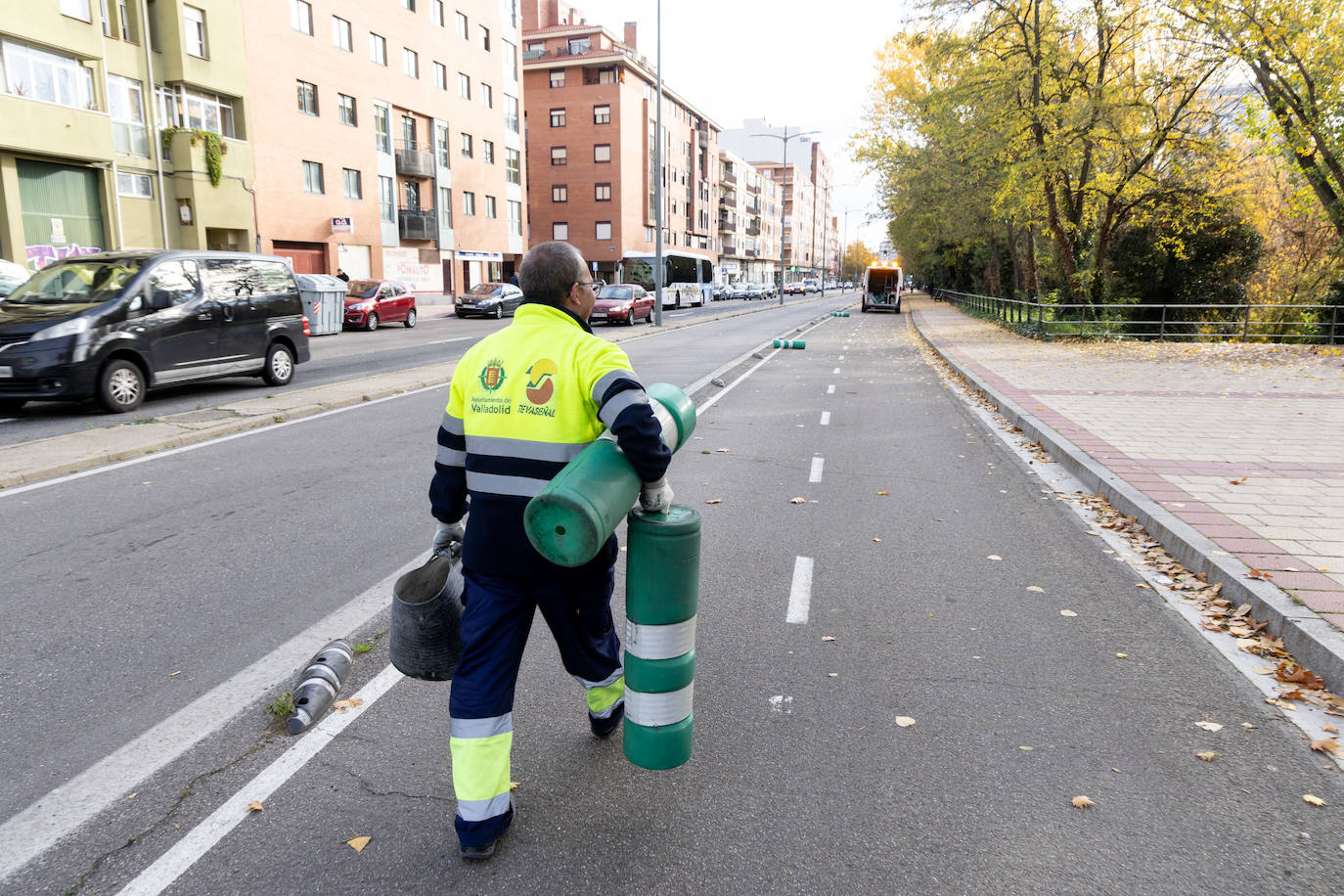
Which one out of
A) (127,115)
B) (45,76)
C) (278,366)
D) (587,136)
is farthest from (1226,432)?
(587,136)

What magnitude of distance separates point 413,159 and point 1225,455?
42060 millimetres

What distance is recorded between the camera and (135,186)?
29.4 metres

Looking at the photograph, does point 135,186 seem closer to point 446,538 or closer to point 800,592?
point 800,592

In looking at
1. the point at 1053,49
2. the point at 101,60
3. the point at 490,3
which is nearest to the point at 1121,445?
the point at 1053,49

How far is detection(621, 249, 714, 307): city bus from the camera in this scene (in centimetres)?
5209

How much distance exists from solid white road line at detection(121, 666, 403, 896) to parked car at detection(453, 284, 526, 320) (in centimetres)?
3443

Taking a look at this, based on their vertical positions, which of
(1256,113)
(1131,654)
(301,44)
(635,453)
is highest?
(301,44)

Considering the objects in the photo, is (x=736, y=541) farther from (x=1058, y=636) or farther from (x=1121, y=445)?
(x=1121, y=445)

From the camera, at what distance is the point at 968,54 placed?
949 inches

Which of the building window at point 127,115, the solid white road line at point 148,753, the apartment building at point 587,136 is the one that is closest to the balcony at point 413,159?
the building window at point 127,115

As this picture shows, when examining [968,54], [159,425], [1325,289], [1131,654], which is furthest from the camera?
[968,54]

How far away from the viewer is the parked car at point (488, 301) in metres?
37.3

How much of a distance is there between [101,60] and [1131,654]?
32661 millimetres

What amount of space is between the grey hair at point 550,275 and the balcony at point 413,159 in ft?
146
